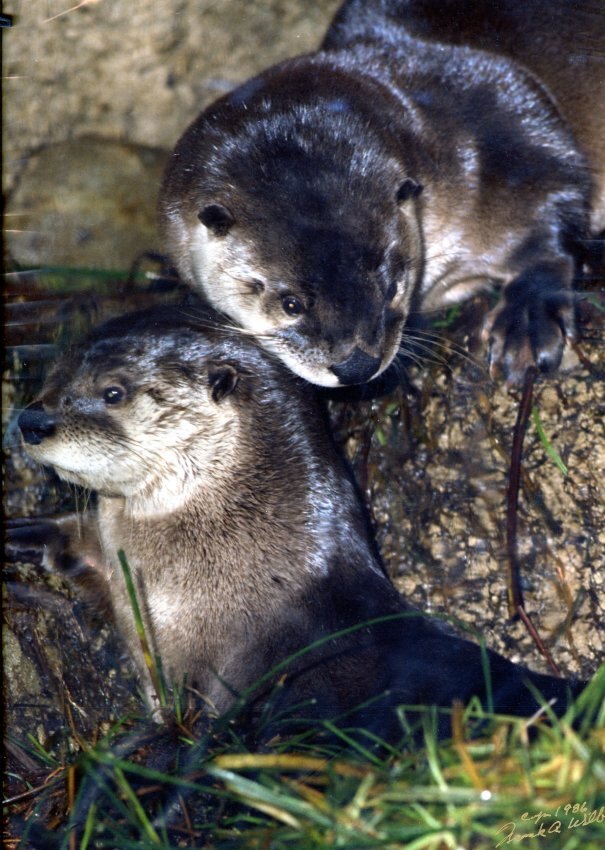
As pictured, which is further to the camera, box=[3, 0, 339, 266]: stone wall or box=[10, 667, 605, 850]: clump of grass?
box=[3, 0, 339, 266]: stone wall

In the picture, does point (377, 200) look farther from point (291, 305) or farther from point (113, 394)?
point (113, 394)

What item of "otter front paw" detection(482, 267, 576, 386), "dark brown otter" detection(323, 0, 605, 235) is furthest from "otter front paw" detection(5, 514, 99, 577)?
"dark brown otter" detection(323, 0, 605, 235)

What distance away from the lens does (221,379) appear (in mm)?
1826

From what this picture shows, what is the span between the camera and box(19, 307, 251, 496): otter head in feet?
5.57

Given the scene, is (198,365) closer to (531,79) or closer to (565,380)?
(565,380)

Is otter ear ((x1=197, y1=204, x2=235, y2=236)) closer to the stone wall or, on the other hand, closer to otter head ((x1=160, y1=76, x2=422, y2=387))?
otter head ((x1=160, y1=76, x2=422, y2=387))

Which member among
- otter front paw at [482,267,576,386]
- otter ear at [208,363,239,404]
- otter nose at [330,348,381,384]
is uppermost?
otter front paw at [482,267,576,386]

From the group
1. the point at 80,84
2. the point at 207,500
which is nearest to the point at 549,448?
the point at 207,500

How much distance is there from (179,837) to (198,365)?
2.92ft

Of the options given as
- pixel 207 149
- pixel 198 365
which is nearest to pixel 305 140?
pixel 207 149

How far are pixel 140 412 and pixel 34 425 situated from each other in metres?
0.21
